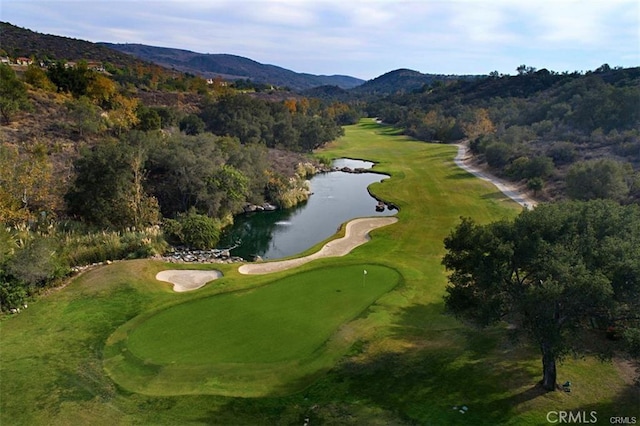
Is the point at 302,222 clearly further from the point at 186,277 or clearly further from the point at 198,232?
the point at 186,277

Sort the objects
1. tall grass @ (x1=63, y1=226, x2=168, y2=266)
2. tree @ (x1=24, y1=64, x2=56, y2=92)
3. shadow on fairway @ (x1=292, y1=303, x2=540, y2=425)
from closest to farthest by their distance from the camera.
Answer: shadow on fairway @ (x1=292, y1=303, x2=540, y2=425), tall grass @ (x1=63, y1=226, x2=168, y2=266), tree @ (x1=24, y1=64, x2=56, y2=92)

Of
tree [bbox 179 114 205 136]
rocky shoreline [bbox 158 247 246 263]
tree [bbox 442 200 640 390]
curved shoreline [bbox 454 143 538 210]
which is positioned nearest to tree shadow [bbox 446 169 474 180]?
curved shoreline [bbox 454 143 538 210]

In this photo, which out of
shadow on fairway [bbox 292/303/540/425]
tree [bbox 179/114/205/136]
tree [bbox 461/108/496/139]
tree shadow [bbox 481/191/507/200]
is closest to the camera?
shadow on fairway [bbox 292/303/540/425]

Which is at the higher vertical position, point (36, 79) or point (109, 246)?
point (36, 79)

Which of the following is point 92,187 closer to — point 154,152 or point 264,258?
point 154,152

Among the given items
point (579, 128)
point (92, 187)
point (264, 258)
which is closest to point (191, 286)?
point (264, 258)

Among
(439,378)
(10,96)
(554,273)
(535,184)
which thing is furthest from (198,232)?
(535,184)

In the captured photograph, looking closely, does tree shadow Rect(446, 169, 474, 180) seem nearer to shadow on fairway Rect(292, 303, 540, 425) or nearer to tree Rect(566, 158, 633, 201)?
tree Rect(566, 158, 633, 201)
